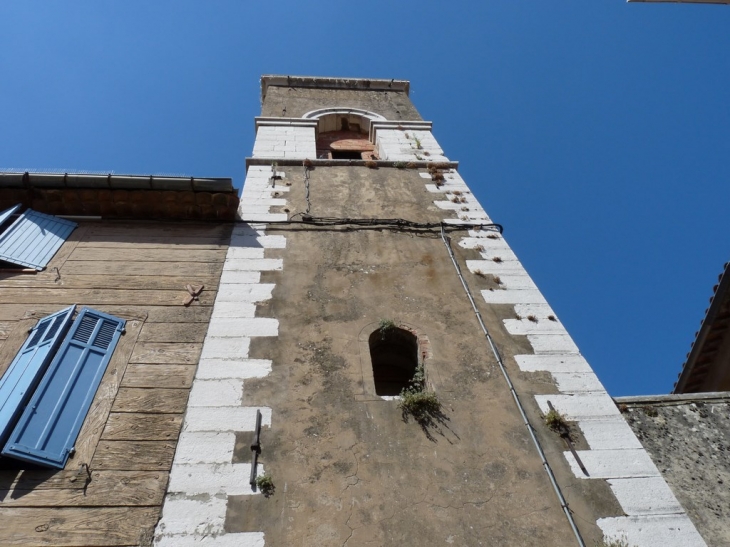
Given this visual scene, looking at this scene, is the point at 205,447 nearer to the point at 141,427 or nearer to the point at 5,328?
the point at 141,427

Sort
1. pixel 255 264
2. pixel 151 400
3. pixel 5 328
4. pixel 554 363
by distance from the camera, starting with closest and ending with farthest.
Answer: pixel 151 400, pixel 5 328, pixel 554 363, pixel 255 264

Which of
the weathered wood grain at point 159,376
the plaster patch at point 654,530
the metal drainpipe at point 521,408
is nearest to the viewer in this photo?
the plaster patch at point 654,530

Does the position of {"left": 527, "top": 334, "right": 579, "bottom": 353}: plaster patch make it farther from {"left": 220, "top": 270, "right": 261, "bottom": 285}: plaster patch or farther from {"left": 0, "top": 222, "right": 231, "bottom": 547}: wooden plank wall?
{"left": 0, "top": 222, "right": 231, "bottom": 547}: wooden plank wall

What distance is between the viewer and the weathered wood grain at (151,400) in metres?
4.51

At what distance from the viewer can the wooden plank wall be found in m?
3.71

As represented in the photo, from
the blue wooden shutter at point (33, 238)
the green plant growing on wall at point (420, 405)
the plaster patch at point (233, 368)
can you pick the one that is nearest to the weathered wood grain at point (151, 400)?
the plaster patch at point (233, 368)

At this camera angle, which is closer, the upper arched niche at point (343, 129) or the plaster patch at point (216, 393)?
the plaster patch at point (216, 393)

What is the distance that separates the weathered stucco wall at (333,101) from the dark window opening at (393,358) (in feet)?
24.6

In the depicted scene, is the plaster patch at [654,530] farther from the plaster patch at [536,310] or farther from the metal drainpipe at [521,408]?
the plaster patch at [536,310]

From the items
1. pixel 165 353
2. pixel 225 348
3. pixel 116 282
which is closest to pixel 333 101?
pixel 116 282

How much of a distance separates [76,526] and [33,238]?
3.87 m

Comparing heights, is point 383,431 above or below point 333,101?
below

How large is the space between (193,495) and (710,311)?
854 cm

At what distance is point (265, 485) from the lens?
→ 13.2ft
